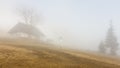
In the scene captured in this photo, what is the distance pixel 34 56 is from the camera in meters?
23.3

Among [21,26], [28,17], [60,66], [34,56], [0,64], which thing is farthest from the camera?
[28,17]

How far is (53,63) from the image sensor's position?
69.5 feet

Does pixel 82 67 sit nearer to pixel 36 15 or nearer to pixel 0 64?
pixel 0 64

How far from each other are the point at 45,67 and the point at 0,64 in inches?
176

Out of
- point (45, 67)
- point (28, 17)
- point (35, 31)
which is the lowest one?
point (45, 67)

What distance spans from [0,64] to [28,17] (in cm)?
6069

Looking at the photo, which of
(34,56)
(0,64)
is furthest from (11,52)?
(0,64)

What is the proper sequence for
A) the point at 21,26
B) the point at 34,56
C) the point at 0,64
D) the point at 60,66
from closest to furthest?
the point at 0,64 → the point at 60,66 → the point at 34,56 → the point at 21,26

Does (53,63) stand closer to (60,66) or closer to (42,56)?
(60,66)

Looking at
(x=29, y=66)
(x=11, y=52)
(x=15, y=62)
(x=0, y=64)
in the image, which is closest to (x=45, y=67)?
(x=29, y=66)

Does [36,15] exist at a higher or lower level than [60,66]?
higher

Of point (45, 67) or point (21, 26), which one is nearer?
point (45, 67)

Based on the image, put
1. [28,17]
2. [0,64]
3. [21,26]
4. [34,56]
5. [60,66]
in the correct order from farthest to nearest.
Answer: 1. [28,17]
2. [21,26]
3. [34,56]
4. [60,66]
5. [0,64]

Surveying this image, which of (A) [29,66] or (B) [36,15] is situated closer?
(A) [29,66]
